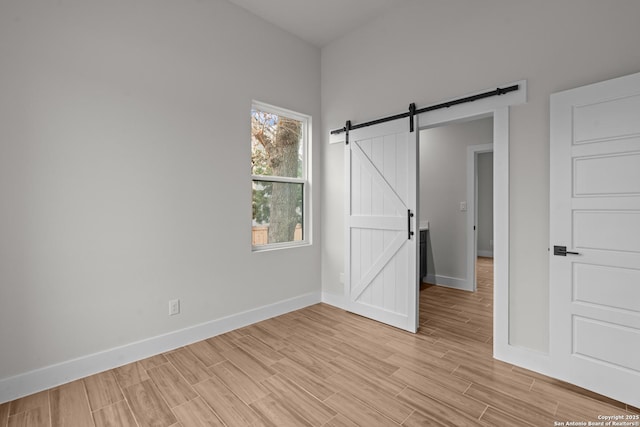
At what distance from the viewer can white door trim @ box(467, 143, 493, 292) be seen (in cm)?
440

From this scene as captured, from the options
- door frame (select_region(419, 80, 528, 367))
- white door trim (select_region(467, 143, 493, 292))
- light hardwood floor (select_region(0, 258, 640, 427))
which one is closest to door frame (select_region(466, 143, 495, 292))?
white door trim (select_region(467, 143, 493, 292))

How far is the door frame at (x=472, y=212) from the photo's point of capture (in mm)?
4402

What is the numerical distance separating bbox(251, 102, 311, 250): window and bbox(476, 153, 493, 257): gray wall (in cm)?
537

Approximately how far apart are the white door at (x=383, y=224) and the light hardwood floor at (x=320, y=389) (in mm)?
419

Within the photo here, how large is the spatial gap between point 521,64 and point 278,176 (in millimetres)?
2509

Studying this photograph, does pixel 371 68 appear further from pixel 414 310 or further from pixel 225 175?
pixel 414 310

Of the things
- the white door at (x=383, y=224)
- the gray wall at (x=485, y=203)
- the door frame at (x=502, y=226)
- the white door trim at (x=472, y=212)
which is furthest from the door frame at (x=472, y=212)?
the gray wall at (x=485, y=203)

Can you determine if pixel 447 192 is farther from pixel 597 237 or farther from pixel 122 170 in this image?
pixel 122 170

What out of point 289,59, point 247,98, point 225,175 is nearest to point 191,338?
point 225,175

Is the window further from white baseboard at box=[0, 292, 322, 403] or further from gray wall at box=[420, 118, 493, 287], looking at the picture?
gray wall at box=[420, 118, 493, 287]

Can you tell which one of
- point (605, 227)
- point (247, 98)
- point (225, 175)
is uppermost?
point (247, 98)

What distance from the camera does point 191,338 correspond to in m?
2.79

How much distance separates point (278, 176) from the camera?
3580 millimetres

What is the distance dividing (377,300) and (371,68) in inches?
102
